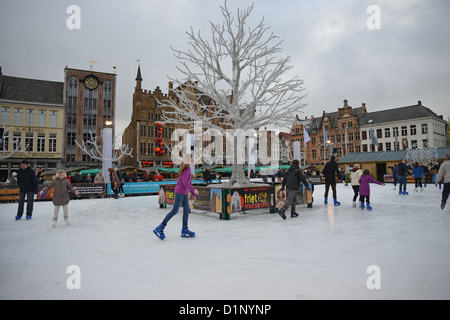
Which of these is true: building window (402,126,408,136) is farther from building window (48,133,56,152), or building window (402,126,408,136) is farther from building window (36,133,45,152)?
building window (36,133,45,152)

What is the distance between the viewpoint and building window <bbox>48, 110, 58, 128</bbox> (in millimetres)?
38156

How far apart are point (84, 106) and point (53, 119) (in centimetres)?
438

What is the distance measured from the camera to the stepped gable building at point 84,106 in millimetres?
39219

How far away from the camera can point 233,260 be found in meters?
4.18

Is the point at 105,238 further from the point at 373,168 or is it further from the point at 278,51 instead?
the point at 373,168

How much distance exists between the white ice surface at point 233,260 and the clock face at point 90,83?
37.9 m

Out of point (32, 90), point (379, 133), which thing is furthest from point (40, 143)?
point (379, 133)

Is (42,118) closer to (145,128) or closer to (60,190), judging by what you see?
(145,128)

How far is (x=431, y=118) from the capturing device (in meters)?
47.1

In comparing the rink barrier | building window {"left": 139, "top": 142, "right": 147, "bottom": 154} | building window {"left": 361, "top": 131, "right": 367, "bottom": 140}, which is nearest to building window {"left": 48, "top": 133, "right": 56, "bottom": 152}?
building window {"left": 139, "top": 142, "right": 147, "bottom": 154}

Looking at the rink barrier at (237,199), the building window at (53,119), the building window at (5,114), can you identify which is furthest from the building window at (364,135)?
the building window at (5,114)

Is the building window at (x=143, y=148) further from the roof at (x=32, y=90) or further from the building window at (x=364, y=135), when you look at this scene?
the building window at (x=364, y=135)

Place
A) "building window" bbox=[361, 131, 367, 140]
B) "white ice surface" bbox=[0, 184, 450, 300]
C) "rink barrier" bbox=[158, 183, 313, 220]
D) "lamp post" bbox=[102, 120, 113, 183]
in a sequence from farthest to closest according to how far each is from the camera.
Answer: "building window" bbox=[361, 131, 367, 140], "lamp post" bbox=[102, 120, 113, 183], "rink barrier" bbox=[158, 183, 313, 220], "white ice surface" bbox=[0, 184, 450, 300]

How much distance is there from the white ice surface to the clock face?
37.9 meters
